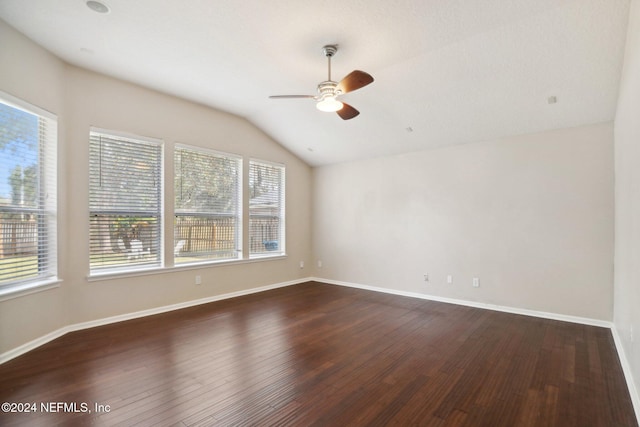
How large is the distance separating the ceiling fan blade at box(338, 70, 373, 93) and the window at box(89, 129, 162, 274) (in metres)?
2.88

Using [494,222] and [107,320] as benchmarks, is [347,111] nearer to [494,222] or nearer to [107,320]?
[494,222]

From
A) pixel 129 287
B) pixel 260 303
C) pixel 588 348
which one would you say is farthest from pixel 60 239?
pixel 588 348

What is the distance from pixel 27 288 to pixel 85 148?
1.67 m

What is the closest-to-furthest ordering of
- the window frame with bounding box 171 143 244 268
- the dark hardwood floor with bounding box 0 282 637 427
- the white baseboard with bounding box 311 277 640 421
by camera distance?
the dark hardwood floor with bounding box 0 282 637 427 < the white baseboard with bounding box 311 277 640 421 < the window frame with bounding box 171 143 244 268

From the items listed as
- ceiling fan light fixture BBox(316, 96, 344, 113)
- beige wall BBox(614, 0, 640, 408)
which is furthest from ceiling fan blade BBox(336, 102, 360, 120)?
beige wall BBox(614, 0, 640, 408)

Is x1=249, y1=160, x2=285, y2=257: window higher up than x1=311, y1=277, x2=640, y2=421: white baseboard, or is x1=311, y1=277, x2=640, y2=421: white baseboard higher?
x1=249, y1=160, x2=285, y2=257: window

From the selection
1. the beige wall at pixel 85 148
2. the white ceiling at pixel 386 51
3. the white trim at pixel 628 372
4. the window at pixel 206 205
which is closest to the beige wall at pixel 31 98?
the beige wall at pixel 85 148

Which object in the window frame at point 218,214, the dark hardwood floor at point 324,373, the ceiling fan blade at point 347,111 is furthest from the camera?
the window frame at point 218,214

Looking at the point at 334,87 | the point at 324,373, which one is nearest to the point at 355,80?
the point at 334,87

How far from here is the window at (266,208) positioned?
5.67 metres

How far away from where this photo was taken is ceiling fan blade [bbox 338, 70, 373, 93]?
2682 mm

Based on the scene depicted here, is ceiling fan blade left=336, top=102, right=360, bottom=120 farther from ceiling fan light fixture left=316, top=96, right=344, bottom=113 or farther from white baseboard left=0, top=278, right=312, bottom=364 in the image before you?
white baseboard left=0, top=278, right=312, bottom=364

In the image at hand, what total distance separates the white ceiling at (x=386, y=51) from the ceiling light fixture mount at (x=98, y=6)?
0.17ft

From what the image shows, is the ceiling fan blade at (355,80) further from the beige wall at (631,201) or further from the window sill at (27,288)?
the window sill at (27,288)
